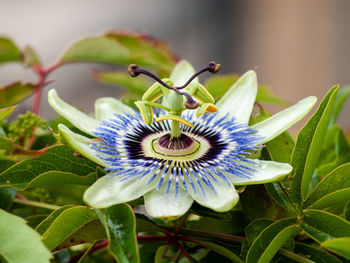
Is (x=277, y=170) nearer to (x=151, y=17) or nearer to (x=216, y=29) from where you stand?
(x=151, y=17)

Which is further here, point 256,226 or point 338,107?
point 338,107

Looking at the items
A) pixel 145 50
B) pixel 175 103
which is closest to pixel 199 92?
pixel 175 103

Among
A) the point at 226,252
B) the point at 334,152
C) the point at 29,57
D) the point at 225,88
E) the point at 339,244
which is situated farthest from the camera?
the point at 29,57

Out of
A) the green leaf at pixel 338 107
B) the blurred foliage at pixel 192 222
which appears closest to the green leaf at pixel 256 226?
the blurred foliage at pixel 192 222

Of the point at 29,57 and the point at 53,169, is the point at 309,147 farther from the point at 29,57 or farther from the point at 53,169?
the point at 29,57

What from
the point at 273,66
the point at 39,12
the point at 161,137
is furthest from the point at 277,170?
the point at 273,66

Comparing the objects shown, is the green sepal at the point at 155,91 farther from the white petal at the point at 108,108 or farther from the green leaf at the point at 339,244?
the green leaf at the point at 339,244

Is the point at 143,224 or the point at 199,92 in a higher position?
the point at 199,92

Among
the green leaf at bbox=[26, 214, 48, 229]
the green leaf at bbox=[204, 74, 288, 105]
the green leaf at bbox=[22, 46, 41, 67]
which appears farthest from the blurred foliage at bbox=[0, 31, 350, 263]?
the green leaf at bbox=[22, 46, 41, 67]
